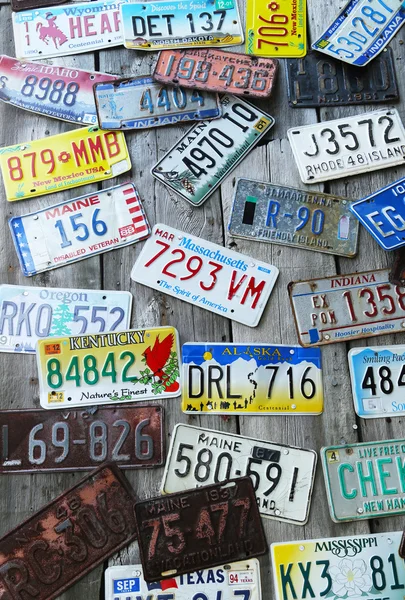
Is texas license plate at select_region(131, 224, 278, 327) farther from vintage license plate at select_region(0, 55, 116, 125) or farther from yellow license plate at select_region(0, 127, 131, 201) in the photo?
vintage license plate at select_region(0, 55, 116, 125)

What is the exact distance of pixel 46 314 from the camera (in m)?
1.64

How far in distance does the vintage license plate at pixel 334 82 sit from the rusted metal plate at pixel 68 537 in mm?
1085

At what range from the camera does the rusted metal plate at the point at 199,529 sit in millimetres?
1521

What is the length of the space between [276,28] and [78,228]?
0.77m

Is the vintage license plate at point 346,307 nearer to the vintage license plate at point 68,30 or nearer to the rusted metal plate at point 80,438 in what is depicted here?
the rusted metal plate at point 80,438

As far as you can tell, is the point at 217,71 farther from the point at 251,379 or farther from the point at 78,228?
the point at 251,379

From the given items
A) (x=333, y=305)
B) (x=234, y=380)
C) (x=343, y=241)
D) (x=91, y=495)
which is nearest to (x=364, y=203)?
(x=343, y=241)

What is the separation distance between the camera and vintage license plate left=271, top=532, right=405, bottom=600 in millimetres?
1514

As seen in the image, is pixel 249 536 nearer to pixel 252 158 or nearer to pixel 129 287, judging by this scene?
pixel 129 287

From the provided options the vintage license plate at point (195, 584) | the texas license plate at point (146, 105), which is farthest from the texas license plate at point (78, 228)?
the vintage license plate at point (195, 584)

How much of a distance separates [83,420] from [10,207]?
60cm

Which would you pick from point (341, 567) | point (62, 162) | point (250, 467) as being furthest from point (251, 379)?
point (62, 162)

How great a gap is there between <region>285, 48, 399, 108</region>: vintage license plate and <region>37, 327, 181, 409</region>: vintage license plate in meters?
0.73

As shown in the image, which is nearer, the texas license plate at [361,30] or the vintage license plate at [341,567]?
the vintage license plate at [341,567]
